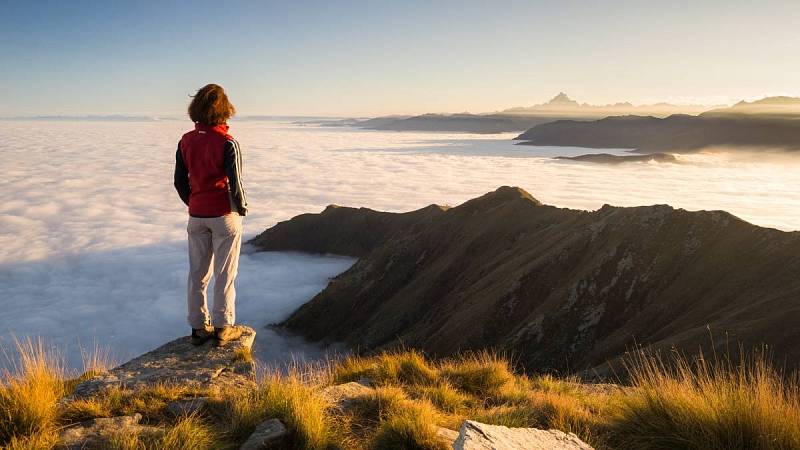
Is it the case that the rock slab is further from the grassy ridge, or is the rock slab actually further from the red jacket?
the red jacket

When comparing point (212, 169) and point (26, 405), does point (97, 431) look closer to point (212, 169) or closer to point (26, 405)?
point (26, 405)

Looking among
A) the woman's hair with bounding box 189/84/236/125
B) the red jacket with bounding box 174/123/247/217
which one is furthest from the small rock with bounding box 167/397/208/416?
the woman's hair with bounding box 189/84/236/125

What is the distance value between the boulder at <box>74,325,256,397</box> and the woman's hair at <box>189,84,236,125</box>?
2761 mm

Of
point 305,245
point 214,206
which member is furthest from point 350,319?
point 214,206

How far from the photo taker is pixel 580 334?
2103cm

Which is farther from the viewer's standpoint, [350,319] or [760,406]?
[350,319]

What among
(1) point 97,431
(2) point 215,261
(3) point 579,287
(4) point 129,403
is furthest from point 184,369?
(3) point 579,287

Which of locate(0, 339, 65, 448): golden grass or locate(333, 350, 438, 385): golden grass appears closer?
locate(0, 339, 65, 448): golden grass

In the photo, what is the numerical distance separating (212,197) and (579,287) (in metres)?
20.2

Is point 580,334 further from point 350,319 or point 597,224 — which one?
point 350,319

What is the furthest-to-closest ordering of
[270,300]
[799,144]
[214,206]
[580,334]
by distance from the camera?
[799,144] < [270,300] < [580,334] < [214,206]

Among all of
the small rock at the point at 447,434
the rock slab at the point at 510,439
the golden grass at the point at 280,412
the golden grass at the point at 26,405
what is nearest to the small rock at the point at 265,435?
the golden grass at the point at 280,412

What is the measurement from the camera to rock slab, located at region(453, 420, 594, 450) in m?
3.36

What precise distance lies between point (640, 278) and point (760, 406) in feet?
65.6
